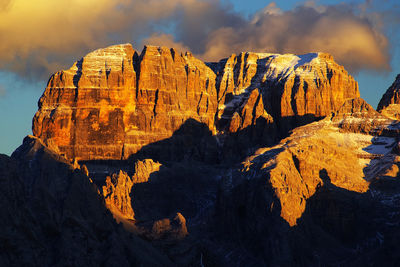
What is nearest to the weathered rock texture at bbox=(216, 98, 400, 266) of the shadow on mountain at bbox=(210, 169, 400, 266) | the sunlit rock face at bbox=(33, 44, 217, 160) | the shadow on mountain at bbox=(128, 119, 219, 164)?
the shadow on mountain at bbox=(210, 169, 400, 266)

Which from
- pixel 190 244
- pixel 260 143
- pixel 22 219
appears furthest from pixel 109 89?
pixel 22 219

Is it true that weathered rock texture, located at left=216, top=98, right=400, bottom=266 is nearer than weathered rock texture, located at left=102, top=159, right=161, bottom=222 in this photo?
Yes

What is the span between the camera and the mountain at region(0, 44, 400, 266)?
78625mm

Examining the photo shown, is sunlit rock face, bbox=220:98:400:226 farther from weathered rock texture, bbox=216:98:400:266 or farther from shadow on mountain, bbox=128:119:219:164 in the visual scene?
shadow on mountain, bbox=128:119:219:164

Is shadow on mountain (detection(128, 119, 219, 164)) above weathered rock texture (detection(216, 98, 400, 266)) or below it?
above

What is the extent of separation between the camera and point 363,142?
168 m

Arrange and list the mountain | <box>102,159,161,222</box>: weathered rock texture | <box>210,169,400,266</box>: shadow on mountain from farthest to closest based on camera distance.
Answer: <box>102,159,161,222</box>: weathered rock texture < <box>210,169,400,266</box>: shadow on mountain < the mountain

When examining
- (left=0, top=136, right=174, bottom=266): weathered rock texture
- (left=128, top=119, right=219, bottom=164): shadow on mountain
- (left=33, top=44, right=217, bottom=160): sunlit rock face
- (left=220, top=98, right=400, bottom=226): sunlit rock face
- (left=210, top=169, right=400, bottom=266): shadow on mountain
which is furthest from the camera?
(left=128, top=119, right=219, bottom=164): shadow on mountain

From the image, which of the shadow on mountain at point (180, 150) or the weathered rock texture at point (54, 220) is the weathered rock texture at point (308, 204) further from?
the shadow on mountain at point (180, 150)

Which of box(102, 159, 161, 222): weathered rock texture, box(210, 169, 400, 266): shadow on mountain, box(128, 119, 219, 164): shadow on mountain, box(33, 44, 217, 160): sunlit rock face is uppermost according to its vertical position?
box(33, 44, 217, 160): sunlit rock face

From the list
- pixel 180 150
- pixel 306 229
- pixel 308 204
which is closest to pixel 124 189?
pixel 308 204

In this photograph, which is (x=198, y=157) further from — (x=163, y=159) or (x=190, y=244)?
(x=190, y=244)

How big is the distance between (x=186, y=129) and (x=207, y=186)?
29577mm

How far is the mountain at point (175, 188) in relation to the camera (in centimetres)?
7862
